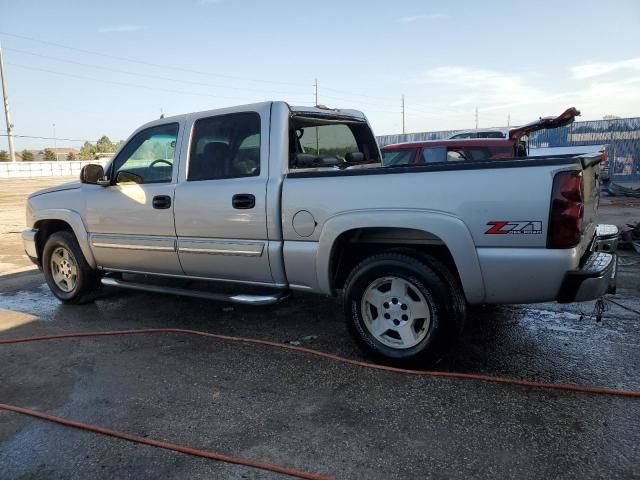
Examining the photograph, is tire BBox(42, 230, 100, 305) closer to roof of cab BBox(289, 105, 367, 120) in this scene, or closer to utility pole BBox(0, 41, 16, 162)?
roof of cab BBox(289, 105, 367, 120)

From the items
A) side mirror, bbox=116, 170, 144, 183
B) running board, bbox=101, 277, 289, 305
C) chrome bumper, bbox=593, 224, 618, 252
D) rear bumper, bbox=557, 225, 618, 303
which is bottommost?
running board, bbox=101, 277, 289, 305

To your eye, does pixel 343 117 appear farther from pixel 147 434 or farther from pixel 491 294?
pixel 147 434

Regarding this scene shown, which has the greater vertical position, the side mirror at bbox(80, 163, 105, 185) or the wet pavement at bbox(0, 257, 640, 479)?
the side mirror at bbox(80, 163, 105, 185)

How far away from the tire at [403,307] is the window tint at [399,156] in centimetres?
605

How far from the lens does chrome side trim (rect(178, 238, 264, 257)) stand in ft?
13.2

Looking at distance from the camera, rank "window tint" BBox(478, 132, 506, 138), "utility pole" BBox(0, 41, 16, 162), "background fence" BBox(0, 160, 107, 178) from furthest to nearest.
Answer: "utility pole" BBox(0, 41, 16, 162) < "background fence" BBox(0, 160, 107, 178) < "window tint" BBox(478, 132, 506, 138)

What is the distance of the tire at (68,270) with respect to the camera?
5.33 m

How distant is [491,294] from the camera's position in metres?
3.29

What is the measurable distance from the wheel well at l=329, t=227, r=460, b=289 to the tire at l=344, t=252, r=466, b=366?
4.5 inches

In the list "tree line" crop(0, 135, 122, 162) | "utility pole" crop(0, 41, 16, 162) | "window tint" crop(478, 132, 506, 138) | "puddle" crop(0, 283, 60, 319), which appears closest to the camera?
"puddle" crop(0, 283, 60, 319)

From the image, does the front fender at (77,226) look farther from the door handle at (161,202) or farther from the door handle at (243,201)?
the door handle at (243,201)

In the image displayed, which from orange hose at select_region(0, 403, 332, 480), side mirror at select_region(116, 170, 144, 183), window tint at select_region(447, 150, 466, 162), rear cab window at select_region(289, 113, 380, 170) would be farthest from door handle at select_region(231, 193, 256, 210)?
window tint at select_region(447, 150, 466, 162)

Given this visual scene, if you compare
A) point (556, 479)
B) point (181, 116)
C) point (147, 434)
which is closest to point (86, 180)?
point (181, 116)

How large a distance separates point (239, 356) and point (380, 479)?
1.83 meters
